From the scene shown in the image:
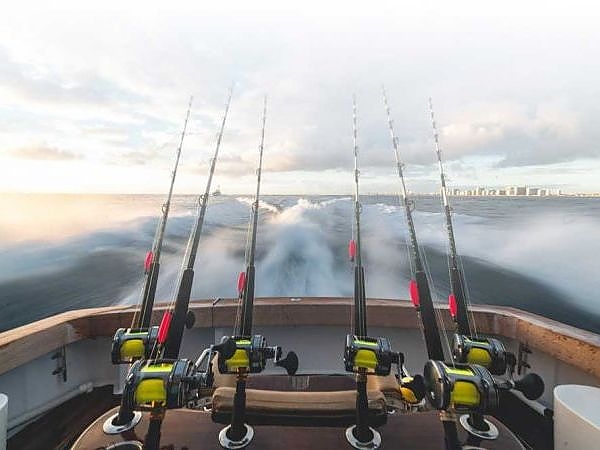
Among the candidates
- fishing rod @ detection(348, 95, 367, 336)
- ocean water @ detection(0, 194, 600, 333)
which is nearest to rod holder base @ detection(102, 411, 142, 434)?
fishing rod @ detection(348, 95, 367, 336)

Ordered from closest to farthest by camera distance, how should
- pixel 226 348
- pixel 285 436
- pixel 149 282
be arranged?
pixel 226 348 < pixel 285 436 < pixel 149 282

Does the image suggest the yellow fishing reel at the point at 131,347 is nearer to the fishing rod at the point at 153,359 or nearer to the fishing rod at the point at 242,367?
the fishing rod at the point at 153,359

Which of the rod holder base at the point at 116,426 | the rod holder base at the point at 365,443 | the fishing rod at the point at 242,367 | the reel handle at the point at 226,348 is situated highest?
the reel handle at the point at 226,348

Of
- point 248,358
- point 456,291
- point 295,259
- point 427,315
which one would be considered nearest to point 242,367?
point 248,358

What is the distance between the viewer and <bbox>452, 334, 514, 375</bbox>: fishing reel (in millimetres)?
1503

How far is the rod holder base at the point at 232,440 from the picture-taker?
4.84ft

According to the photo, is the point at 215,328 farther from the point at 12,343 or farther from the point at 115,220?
the point at 115,220

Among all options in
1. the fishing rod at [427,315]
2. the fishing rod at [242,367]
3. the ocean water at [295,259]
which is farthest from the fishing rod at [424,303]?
the ocean water at [295,259]

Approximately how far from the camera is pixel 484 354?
1.53 meters

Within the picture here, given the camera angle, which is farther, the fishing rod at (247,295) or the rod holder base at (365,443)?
the fishing rod at (247,295)

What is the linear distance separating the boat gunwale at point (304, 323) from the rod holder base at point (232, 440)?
96 centimetres

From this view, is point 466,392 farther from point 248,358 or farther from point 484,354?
point 248,358

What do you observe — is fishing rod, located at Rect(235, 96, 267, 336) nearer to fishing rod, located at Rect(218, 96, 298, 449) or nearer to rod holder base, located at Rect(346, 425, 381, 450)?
fishing rod, located at Rect(218, 96, 298, 449)

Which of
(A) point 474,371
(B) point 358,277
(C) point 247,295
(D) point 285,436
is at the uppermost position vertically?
(B) point 358,277
